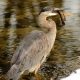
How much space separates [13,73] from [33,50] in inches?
26.2

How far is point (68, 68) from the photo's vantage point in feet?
26.8

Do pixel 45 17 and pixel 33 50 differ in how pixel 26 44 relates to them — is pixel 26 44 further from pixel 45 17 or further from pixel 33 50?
pixel 45 17

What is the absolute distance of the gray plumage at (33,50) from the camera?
7.29 metres

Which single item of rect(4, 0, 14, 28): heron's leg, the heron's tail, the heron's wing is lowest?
rect(4, 0, 14, 28): heron's leg

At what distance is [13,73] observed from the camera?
7.19m

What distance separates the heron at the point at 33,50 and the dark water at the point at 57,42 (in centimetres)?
37

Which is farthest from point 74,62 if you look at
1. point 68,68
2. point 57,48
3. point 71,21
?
point 71,21

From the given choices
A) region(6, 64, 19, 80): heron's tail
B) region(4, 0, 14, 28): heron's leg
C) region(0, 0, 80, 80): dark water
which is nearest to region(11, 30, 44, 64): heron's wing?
region(6, 64, 19, 80): heron's tail

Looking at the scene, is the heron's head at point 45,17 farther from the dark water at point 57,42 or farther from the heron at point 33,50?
the dark water at point 57,42

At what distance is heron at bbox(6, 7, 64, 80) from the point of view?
23.9 feet

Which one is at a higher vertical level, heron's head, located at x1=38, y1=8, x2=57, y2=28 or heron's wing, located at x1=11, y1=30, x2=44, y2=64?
heron's head, located at x1=38, y1=8, x2=57, y2=28

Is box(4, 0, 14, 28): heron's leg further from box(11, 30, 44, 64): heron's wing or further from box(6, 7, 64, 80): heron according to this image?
box(11, 30, 44, 64): heron's wing

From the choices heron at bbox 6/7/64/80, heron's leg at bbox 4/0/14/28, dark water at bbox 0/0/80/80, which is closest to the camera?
heron at bbox 6/7/64/80

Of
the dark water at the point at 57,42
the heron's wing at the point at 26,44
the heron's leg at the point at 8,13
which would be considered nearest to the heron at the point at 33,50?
the heron's wing at the point at 26,44
